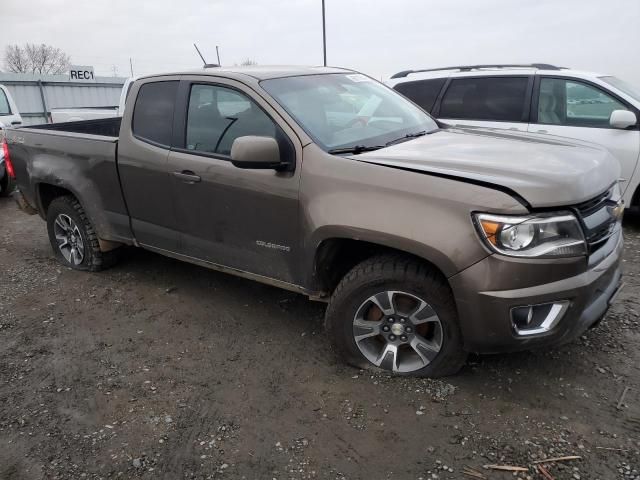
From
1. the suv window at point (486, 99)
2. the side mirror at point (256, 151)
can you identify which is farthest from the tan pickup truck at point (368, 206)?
the suv window at point (486, 99)

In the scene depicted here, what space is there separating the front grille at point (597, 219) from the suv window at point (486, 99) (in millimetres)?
3226

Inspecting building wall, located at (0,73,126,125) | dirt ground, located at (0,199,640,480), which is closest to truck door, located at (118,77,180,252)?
dirt ground, located at (0,199,640,480)

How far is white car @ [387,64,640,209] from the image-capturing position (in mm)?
5352

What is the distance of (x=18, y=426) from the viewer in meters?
2.78

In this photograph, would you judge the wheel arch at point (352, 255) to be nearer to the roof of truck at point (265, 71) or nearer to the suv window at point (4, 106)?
the roof of truck at point (265, 71)

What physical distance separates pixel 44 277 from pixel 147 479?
3.17 m

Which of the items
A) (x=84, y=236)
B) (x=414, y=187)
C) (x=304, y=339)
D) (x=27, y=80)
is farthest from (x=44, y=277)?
(x=27, y=80)

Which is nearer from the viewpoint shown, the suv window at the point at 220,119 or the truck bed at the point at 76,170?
the suv window at the point at 220,119

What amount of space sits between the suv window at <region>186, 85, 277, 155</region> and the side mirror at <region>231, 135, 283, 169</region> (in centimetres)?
25

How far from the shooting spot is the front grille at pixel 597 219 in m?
2.50

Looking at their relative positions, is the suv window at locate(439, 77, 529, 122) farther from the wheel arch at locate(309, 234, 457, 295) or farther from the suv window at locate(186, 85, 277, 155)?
the wheel arch at locate(309, 234, 457, 295)

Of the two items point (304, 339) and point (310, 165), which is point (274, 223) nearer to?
point (310, 165)

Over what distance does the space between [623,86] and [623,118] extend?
0.75 meters

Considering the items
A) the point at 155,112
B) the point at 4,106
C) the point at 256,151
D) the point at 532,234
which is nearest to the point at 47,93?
the point at 4,106
